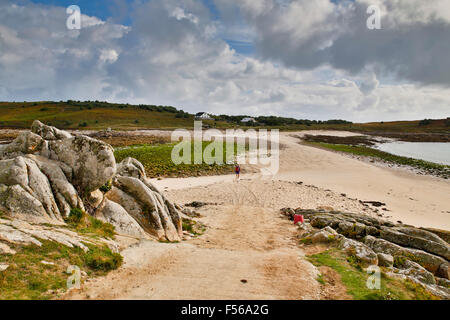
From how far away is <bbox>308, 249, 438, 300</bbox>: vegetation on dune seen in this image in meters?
7.66

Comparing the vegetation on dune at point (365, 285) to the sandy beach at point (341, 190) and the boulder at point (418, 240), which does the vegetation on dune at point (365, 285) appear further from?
the sandy beach at point (341, 190)

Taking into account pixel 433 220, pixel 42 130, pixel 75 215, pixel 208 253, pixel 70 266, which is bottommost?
pixel 433 220

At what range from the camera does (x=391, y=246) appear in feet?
42.2

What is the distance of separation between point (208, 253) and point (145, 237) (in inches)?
117

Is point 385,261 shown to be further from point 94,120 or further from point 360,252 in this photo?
point 94,120

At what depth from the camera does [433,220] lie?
20156 mm

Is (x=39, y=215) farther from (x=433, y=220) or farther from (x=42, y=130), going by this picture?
(x=433, y=220)

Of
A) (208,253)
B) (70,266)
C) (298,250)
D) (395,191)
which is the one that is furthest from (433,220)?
(70,266)

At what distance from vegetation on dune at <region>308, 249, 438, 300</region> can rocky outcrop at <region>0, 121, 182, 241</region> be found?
7.38 meters

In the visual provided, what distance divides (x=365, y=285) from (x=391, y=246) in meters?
5.86

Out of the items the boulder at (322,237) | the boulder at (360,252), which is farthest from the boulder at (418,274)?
the boulder at (322,237)

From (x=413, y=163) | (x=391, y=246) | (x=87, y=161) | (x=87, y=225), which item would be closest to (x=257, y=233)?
(x=391, y=246)

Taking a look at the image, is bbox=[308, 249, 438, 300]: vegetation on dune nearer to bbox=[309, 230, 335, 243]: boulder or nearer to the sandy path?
the sandy path

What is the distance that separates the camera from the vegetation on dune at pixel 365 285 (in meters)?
7.66
